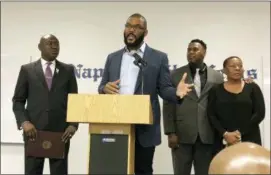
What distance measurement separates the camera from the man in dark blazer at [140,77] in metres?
2.66

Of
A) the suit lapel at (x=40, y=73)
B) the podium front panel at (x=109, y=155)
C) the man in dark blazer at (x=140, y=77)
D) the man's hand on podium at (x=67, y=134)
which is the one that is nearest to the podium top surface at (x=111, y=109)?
the podium front panel at (x=109, y=155)

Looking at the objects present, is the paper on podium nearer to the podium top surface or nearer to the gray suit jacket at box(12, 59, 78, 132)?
the gray suit jacket at box(12, 59, 78, 132)

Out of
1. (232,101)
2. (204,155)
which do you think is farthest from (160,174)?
(232,101)

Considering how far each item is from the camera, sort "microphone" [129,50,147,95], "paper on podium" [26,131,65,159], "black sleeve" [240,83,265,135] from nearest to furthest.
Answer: "microphone" [129,50,147,95] < "paper on podium" [26,131,65,159] < "black sleeve" [240,83,265,135]

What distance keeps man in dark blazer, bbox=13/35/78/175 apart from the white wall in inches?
65.5

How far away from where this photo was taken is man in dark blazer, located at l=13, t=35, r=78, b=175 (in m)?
3.21

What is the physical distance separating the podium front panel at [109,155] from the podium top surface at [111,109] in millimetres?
127

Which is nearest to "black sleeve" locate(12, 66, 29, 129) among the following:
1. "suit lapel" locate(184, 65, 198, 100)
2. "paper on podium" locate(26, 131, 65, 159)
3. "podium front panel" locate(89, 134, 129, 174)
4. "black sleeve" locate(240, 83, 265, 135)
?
"paper on podium" locate(26, 131, 65, 159)

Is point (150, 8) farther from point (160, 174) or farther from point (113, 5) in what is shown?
point (160, 174)

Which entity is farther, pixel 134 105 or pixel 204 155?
pixel 204 155

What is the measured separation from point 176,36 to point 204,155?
194cm

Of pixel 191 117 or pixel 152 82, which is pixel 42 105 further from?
pixel 191 117

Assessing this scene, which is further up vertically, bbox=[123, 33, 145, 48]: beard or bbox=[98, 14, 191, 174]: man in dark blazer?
bbox=[123, 33, 145, 48]: beard

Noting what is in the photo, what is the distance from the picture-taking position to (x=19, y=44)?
5.21 meters
